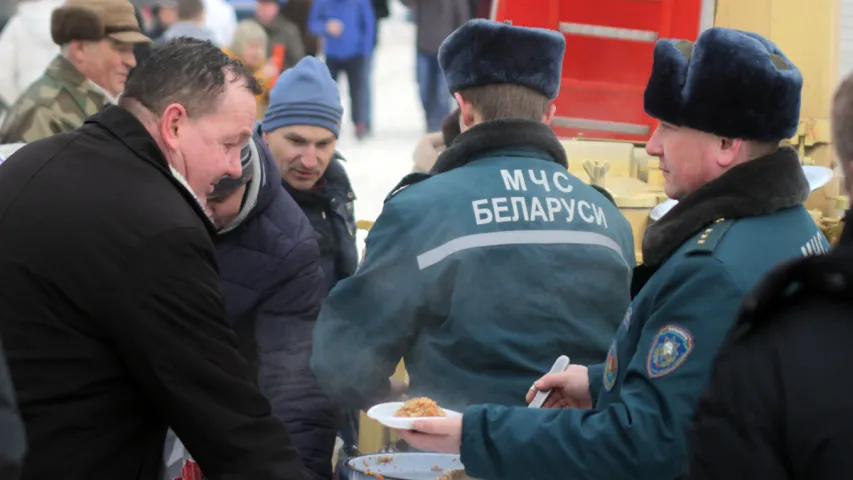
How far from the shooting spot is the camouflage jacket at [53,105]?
18.3 feet

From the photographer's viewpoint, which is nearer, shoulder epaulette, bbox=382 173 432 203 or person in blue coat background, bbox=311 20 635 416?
person in blue coat background, bbox=311 20 635 416

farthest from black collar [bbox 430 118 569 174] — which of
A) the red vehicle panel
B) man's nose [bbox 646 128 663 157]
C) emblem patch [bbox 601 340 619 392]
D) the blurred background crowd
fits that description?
the blurred background crowd

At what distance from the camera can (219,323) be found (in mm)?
2502

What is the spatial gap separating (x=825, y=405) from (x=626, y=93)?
4382 millimetres

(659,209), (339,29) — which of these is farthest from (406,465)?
(339,29)

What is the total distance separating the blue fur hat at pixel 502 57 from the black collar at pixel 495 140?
0.42 feet

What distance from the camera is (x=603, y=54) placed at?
19.4 ft

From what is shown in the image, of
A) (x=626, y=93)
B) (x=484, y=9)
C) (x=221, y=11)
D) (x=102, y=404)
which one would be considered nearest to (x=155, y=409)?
(x=102, y=404)

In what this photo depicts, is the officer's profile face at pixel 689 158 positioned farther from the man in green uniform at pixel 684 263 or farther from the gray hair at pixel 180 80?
the gray hair at pixel 180 80

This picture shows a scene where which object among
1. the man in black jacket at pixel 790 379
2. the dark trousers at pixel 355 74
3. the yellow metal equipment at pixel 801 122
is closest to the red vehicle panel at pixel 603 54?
the yellow metal equipment at pixel 801 122

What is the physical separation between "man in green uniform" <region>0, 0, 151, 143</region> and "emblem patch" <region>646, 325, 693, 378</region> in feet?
12.6

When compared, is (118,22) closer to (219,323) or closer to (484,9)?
(219,323)

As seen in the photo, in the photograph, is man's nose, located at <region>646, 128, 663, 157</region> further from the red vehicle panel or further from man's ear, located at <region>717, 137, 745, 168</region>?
the red vehicle panel

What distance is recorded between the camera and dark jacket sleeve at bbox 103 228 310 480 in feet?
7.86
